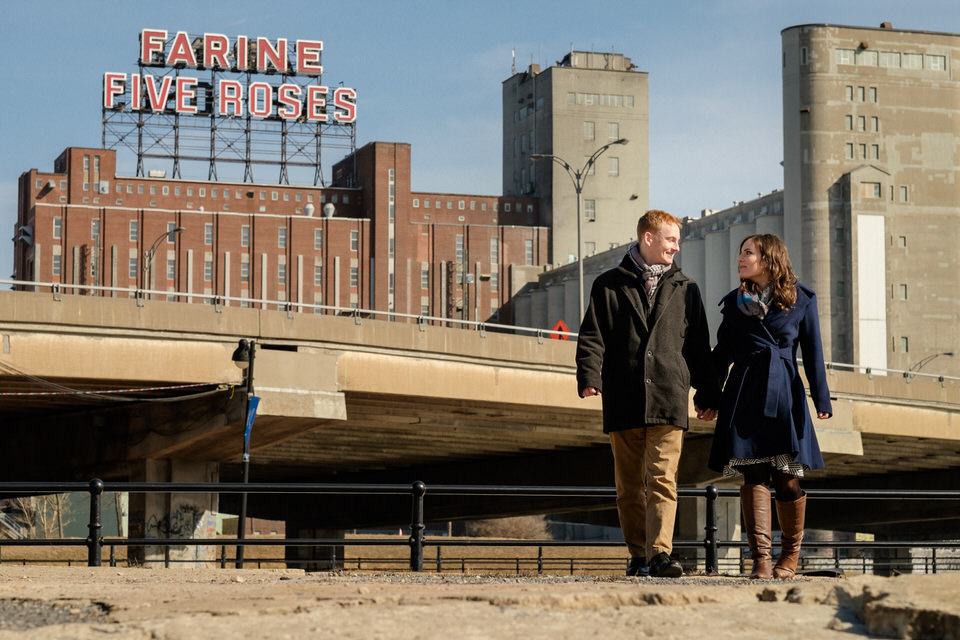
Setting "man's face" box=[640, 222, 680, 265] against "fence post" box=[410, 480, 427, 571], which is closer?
"man's face" box=[640, 222, 680, 265]

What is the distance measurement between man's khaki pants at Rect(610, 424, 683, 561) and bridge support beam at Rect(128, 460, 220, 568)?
2671 centimetres

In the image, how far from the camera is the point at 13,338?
97.0 feet

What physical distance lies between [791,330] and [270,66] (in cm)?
12867

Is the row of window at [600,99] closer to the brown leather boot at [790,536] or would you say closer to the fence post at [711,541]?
the fence post at [711,541]

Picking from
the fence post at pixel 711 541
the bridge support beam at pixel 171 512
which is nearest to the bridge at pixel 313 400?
the bridge support beam at pixel 171 512

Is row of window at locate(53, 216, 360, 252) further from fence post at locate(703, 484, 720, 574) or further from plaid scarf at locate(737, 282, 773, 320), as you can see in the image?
plaid scarf at locate(737, 282, 773, 320)

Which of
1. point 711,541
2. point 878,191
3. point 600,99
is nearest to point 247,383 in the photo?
point 711,541

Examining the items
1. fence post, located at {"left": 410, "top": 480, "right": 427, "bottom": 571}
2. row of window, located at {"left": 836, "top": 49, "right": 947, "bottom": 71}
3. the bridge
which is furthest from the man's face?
row of window, located at {"left": 836, "top": 49, "right": 947, "bottom": 71}

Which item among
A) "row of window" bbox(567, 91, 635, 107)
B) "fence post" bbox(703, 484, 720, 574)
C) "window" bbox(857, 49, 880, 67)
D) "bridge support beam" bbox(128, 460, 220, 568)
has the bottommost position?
"bridge support beam" bbox(128, 460, 220, 568)

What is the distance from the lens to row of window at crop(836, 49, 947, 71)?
9362cm

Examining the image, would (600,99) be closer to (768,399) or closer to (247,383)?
(247,383)

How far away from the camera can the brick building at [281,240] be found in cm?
12744

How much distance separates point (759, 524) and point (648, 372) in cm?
109

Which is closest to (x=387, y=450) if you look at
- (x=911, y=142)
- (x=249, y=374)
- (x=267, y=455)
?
(x=267, y=455)
